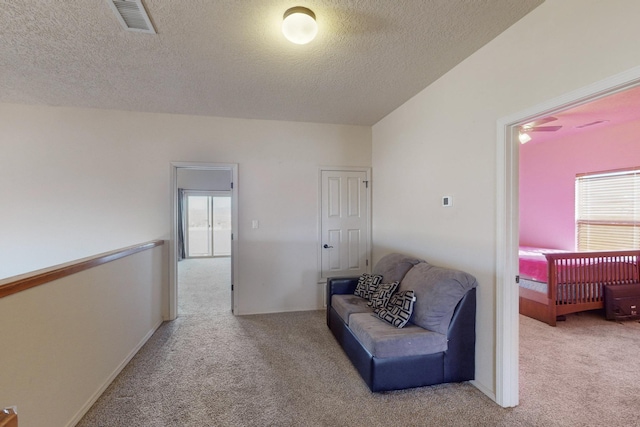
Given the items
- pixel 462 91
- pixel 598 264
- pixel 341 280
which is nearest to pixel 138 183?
pixel 341 280

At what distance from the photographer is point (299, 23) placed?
1.74 metres

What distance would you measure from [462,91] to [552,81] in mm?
785

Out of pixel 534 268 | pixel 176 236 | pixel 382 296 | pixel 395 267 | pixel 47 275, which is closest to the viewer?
pixel 47 275

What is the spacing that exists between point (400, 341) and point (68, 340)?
2233mm

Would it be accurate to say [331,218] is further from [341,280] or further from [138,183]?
[138,183]

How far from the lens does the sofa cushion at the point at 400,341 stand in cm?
206

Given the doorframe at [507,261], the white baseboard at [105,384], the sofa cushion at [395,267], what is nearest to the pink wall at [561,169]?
the doorframe at [507,261]

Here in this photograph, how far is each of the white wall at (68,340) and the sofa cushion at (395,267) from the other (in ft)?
8.33

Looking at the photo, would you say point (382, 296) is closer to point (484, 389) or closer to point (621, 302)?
point (484, 389)

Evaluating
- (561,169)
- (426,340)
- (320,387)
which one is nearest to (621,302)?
(561,169)

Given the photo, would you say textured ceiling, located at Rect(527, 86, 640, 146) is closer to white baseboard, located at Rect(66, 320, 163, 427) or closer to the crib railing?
the crib railing

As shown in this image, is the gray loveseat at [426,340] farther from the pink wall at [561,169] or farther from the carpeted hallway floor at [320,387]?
the pink wall at [561,169]

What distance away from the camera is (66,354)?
1.75 m

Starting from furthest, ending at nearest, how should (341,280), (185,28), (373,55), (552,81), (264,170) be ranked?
(264,170)
(341,280)
(373,55)
(185,28)
(552,81)
